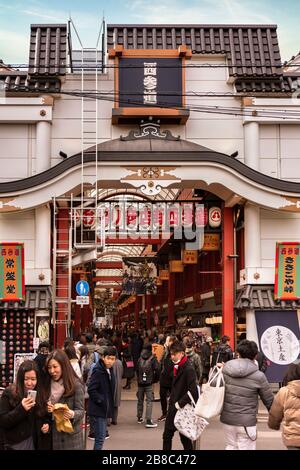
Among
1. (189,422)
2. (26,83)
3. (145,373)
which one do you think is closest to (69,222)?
(26,83)

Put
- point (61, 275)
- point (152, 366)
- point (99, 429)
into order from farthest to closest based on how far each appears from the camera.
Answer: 1. point (61, 275)
2. point (152, 366)
3. point (99, 429)

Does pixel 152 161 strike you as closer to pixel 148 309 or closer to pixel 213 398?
pixel 213 398

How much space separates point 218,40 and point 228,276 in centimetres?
765

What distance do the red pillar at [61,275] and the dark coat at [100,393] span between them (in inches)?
437

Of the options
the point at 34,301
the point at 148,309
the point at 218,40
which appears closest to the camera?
the point at 34,301

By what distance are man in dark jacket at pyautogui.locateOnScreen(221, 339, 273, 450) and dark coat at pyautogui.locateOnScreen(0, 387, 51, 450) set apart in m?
2.47

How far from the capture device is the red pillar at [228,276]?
2161cm

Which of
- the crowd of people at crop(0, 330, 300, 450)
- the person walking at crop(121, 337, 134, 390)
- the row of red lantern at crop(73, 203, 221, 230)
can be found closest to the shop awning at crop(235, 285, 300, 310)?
the row of red lantern at crop(73, 203, 221, 230)

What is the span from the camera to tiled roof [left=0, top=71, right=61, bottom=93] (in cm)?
2159

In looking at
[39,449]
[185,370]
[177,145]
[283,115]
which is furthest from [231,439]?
[283,115]

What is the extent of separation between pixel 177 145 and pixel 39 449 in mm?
14878

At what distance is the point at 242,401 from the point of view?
28.1ft

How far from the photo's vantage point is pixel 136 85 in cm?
2161

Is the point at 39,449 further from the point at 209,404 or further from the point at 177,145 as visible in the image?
the point at 177,145
